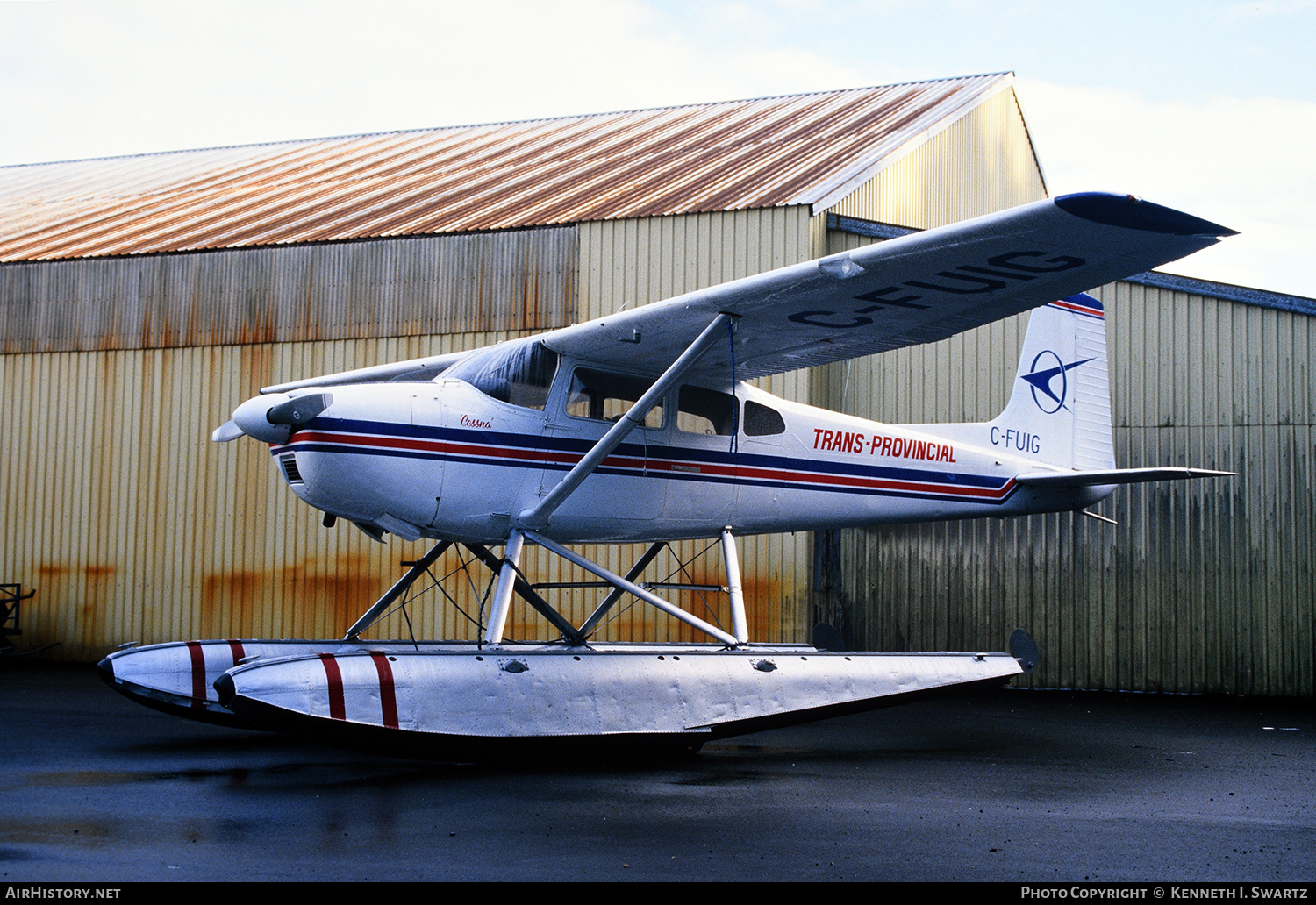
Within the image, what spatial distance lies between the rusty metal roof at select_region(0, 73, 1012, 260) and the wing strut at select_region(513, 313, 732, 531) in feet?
19.8

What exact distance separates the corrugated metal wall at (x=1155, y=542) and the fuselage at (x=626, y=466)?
273 centimetres

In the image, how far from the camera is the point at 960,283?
709 cm

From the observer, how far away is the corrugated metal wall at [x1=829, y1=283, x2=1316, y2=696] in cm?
1191

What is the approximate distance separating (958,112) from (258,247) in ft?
35.7

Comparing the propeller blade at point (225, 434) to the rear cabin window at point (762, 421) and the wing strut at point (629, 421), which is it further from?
the rear cabin window at point (762, 421)

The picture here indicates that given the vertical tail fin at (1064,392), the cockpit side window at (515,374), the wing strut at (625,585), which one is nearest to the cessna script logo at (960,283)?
the cockpit side window at (515,374)

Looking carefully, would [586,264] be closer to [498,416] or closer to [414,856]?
[498,416]

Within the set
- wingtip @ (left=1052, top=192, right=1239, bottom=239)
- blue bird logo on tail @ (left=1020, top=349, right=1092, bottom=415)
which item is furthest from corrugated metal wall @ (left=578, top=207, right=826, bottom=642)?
wingtip @ (left=1052, top=192, right=1239, bottom=239)

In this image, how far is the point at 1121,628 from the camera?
484 inches

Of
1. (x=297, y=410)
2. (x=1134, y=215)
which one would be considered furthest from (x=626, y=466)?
(x=1134, y=215)

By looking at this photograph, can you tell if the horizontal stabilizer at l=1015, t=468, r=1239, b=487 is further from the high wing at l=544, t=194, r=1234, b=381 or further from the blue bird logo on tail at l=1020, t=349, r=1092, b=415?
the high wing at l=544, t=194, r=1234, b=381

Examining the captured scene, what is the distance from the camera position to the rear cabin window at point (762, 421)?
29.1 ft

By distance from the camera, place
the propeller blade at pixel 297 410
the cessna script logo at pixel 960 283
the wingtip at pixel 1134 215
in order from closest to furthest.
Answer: the wingtip at pixel 1134 215 → the cessna script logo at pixel 960 283 → the propeller blade at pixel 297 410
